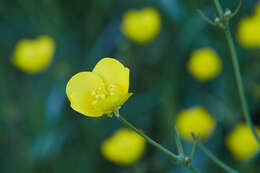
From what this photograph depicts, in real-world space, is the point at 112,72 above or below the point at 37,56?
above

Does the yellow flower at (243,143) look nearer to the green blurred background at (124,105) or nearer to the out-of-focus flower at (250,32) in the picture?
the green blurred background at (124,105)

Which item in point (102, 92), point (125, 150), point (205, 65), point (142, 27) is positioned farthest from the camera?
point (142, 27)

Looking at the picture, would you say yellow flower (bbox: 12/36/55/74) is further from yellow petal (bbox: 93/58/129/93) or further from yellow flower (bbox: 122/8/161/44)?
yellow petal (bbox: 93/58/129/93)

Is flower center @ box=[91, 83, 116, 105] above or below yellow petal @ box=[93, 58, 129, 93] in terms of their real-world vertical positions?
below

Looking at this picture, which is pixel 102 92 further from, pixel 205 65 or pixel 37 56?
pixel 37 56

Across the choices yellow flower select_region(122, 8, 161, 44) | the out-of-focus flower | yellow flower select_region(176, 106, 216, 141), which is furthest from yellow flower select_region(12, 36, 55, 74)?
the out-of-focus flower

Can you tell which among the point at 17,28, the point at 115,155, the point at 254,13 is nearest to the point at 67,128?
the point at 115,155

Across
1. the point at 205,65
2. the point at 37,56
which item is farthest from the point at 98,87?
the point at 37,56
